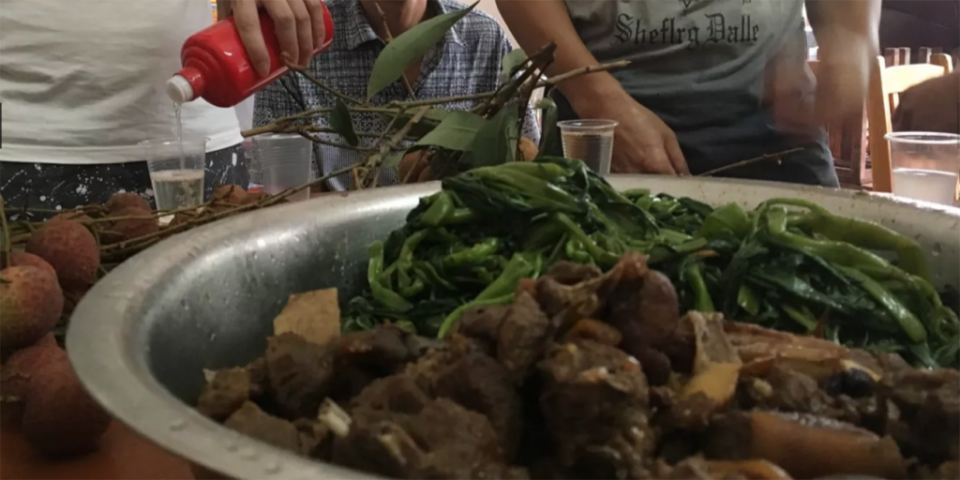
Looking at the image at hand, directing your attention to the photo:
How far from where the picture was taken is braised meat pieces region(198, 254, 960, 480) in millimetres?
444

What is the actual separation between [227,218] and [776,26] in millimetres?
1273

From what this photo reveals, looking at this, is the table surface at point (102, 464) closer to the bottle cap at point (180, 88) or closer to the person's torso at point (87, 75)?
the bottle cap at point (180, 88)

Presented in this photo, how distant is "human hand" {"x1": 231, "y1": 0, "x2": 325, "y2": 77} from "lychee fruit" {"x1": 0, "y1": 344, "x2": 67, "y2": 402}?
1.82 ft

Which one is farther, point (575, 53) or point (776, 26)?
point (776, 26)

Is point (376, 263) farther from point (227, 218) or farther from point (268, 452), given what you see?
point (268, 452)

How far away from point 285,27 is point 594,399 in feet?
2.81

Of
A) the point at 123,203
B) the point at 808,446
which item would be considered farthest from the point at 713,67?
the point at 808,446

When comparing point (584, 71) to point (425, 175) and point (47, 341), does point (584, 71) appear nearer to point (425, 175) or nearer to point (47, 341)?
point (425, 175)

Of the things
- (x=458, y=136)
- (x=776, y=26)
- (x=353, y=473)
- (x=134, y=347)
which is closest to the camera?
(x=353, y=473)

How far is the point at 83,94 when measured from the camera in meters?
1.61

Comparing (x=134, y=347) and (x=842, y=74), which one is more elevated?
(x=842, y=74)

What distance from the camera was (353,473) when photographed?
13.1 inches

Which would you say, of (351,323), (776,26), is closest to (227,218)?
(351,323)

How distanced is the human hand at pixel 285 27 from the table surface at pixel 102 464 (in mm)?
593
